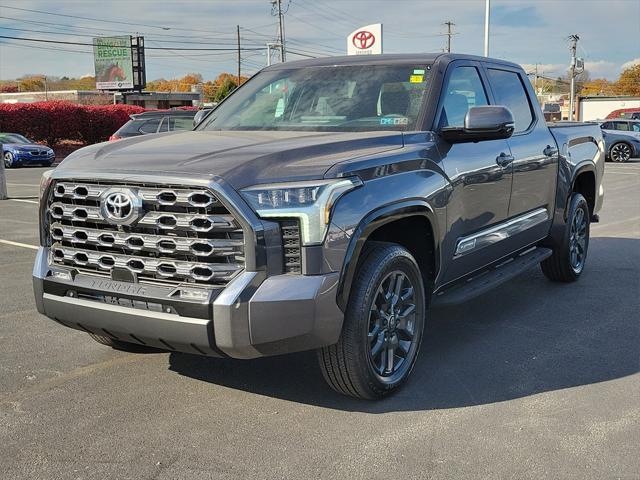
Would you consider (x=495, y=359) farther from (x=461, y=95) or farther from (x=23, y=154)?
(x=23, y=154)

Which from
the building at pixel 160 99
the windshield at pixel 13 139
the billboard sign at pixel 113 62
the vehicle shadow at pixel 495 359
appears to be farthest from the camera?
the building at pixel 160 99

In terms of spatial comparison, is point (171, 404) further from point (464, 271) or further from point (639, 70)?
point (639, 70)

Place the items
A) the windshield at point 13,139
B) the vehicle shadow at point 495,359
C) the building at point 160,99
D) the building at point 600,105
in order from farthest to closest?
the building at point 160,99 < the building at point 600,105 < the windshield at point 13,139 < the vehicle shadow at point 495,359

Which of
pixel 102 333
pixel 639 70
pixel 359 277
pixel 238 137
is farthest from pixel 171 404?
pixel 639 70

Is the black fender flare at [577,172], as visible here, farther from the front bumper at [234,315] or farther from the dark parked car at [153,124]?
the dark parked car at [153,124]

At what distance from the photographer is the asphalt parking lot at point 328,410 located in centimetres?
326

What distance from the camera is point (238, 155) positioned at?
3.57 metres

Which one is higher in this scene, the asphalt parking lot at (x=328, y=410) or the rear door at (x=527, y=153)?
the rear door at (x=527, y=153)

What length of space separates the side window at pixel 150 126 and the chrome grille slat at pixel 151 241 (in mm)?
14835

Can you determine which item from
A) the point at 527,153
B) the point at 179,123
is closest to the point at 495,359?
the point at 527,153

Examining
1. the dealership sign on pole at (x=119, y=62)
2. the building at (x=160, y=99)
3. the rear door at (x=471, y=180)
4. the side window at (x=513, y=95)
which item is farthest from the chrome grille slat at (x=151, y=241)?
the building at (x=160, y=99)

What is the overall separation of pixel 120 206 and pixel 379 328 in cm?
152

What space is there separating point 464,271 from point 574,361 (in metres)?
0.90

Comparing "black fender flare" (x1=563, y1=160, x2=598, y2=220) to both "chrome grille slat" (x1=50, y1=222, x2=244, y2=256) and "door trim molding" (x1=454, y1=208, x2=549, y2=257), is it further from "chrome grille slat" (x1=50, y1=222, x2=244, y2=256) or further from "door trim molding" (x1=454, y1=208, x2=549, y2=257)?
"chrome grille slat" (x1=50, y1=222, x2=244, y2=256)
